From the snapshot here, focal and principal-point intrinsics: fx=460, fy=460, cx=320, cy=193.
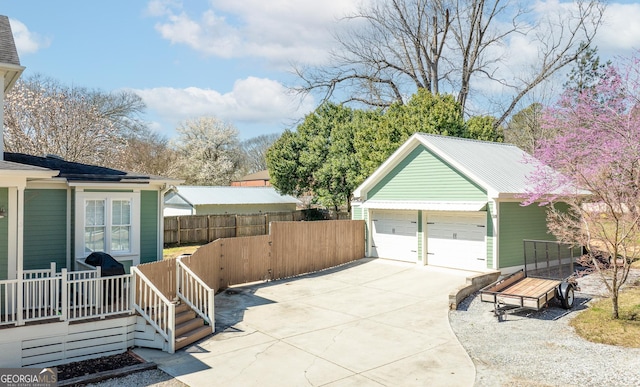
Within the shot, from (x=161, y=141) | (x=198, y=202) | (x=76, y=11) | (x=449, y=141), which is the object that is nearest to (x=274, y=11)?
(x=76, y=11)

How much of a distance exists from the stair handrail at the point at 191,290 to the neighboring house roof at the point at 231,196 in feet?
63.2

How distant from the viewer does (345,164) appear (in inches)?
1137

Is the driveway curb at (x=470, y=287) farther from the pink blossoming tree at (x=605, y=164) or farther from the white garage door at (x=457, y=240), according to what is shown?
the pink blossoming tree at (x=605, y=164)

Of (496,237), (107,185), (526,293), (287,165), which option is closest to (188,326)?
(107,185)

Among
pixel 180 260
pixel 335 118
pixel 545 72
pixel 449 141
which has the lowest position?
pixel 180 260

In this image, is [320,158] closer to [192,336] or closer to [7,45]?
[7,45]

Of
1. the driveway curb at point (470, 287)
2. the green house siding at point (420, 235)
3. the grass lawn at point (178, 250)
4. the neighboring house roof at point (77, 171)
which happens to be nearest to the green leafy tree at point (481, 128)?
the green house siding at point (420, 235)

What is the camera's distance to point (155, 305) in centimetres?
903

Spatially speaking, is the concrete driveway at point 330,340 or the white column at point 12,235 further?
the white column at point 12,235

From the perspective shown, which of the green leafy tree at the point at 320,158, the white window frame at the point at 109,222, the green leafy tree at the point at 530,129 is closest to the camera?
the white window frame at the point at 109,222

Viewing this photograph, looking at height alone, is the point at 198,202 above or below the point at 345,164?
below

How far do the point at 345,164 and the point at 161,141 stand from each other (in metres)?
30.5

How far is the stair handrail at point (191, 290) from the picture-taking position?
10.4 metres

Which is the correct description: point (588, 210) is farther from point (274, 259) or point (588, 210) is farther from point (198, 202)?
point (198, 202)
